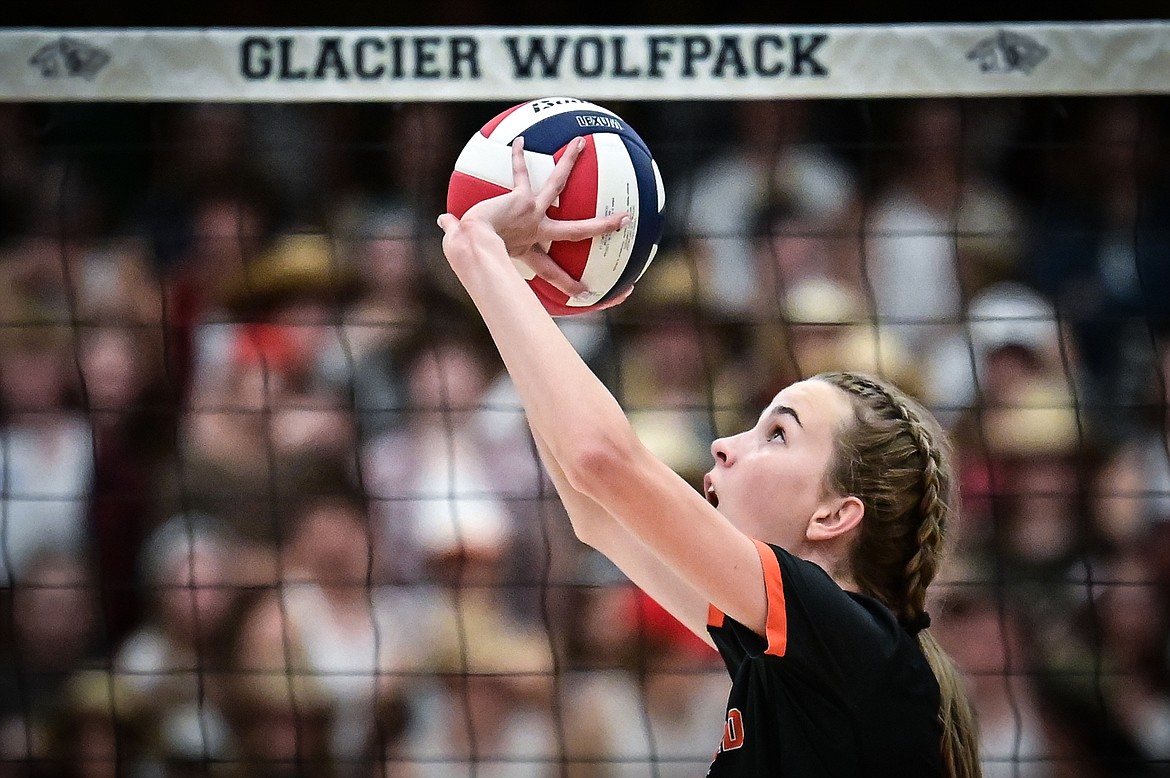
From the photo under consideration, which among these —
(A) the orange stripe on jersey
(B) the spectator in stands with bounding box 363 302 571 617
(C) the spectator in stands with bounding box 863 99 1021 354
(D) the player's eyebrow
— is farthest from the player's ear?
(C) the spectator in stands with bounding box 863 99 1021 354

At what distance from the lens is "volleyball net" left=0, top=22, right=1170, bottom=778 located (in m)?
3.47

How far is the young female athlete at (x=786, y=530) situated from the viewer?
1554mm

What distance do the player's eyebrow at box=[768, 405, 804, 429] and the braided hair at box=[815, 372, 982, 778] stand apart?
0.07 m

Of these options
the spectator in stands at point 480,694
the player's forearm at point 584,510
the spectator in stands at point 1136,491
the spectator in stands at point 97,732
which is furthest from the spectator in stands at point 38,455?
the spectator in stands at point 1136,491

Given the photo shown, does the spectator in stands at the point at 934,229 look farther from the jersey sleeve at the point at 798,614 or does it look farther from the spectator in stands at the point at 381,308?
the jersey sleeve at the point at 798,614

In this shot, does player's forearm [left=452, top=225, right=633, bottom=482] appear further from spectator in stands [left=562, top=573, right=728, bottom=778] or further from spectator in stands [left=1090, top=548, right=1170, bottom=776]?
spectator in stands [left=1090, top=548, right=1170, bottom=776]

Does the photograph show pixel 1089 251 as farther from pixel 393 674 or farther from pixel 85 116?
pixel 85 116

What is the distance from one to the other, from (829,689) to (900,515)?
30 centimetres

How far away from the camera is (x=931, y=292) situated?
4219mm

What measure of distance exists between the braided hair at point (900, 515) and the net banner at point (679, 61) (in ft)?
5.88

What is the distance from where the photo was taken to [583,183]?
1.91 m

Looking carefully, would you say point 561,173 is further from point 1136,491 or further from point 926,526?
point 1136,491

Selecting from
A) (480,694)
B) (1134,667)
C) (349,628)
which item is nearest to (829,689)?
(480,694)

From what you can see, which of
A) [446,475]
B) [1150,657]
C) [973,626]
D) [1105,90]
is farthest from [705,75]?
[1150,657]
